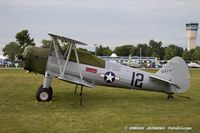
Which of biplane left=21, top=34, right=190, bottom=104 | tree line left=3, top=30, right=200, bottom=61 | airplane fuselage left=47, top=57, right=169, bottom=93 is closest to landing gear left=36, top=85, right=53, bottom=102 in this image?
→ biplane left=21, top=34, right=190, bottom=104

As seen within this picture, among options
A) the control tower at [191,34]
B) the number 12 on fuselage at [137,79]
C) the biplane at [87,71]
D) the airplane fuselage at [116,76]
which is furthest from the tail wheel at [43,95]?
the control tower at [191,34]

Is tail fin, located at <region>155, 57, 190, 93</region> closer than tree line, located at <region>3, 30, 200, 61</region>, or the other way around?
tail fin, located at <region>155, 57, 190, 93</region>

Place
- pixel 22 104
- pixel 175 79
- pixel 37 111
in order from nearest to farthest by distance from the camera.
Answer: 1. pixel 37 111
2. pixel 22 104
3. pixel 175 79

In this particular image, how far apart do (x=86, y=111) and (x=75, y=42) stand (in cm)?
326

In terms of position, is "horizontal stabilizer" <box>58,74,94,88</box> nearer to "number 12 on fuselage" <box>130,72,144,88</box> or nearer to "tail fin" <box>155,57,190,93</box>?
"number 12 on fuselage" <box>130,72,144,88</box>

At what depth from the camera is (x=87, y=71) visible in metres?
12.9

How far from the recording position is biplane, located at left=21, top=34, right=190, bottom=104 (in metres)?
12.5

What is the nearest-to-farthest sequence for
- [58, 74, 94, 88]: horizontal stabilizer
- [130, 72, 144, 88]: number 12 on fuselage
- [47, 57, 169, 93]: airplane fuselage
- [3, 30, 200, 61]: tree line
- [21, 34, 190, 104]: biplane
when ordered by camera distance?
[58, 74, 94, 88]: horizontal stabilizer < [21, 34, 190, 104]: biplane < [47, 57, 169, 93]: airplane fuselage < [130, 72, 144, 88]: number 12 on fuselage < [3, 30, 200, 61]: tree line

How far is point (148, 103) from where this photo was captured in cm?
1221

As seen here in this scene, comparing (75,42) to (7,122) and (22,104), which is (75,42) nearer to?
(22,104)

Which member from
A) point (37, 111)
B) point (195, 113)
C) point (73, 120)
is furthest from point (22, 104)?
point (195, 113)

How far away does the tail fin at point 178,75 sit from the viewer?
13227 millimetres

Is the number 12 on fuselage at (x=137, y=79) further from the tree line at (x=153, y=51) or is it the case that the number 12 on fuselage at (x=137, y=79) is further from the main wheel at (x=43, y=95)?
the tree line at (x=153, y=51)

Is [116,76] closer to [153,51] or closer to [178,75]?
[178,75]
